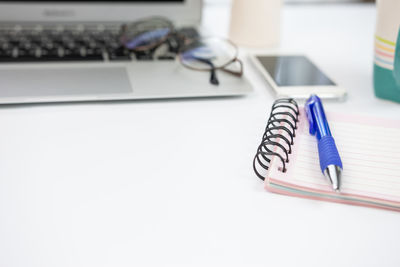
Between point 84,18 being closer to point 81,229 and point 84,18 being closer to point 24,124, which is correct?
point 24,124

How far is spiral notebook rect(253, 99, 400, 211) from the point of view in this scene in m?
0.54

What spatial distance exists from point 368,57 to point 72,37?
1.79ft

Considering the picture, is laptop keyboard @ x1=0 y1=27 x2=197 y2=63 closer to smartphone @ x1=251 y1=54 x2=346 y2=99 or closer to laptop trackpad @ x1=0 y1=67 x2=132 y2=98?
laptop trackpad @ x1=0 y1=67 x2=132 y2=98

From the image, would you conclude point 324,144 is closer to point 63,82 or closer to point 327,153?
point 327,153

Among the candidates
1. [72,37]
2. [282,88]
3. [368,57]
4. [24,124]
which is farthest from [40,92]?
[368,57]

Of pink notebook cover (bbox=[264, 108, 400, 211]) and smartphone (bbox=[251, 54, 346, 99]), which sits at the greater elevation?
smartphone (bbox=[251, 54, 346, 99])

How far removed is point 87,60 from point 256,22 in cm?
32

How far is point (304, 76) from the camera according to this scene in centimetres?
80

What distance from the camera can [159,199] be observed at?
21.0 inches

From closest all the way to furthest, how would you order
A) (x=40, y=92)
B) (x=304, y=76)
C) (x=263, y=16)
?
1. (x=40, y=92)
2. (x=304, y=76)
3. (x=263, y=16)

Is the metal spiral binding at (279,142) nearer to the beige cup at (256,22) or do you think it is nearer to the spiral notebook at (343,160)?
the spiral notebook at (343,160)

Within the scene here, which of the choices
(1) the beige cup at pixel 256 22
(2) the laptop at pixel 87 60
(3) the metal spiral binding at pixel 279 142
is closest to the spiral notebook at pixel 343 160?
(3) the metal spiral binding at pixel 279 142

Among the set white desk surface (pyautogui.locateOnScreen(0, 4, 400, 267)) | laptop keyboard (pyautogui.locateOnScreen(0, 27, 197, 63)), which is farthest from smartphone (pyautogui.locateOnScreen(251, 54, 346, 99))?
laptop keyboard (pyautogui.locateOnScreen(0, 27, 197, 63))

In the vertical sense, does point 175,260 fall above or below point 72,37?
below
